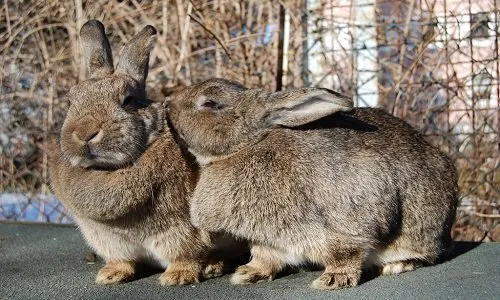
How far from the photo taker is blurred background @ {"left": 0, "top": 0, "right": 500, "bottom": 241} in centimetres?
384

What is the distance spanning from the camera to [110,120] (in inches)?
95.6

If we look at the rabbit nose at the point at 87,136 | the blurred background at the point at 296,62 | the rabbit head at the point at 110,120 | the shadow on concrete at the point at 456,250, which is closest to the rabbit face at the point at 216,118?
the rabbit head at the point at 110,120

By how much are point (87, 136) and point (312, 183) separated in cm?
76

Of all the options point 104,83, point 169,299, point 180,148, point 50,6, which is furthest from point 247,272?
point 50,6

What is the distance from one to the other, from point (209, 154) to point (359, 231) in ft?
1.95

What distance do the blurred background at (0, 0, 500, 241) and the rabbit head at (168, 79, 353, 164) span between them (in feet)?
4.00

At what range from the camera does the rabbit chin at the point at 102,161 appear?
2395mm

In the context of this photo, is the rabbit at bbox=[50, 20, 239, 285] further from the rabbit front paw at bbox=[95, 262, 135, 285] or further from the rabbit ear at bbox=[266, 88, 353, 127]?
the rabbit ear at bbox=[266, 88, 353, 127]

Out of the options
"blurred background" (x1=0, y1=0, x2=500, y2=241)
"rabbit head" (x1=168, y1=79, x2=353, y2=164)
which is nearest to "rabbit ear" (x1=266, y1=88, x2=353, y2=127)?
"rabbit head" (x1=168, y1=79, x2=353, y2=164)

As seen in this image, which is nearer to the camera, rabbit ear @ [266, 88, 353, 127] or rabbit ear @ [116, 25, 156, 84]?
rabbit ear @ [266, 88, 353, 127]

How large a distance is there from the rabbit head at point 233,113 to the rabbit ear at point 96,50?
0.37 m

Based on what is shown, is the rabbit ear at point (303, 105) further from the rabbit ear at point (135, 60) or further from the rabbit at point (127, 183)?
the rabbit ear at point (135, 60)

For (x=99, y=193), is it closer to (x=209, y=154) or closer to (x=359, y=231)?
(x=209, y=154)

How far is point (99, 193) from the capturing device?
7.93 ft
